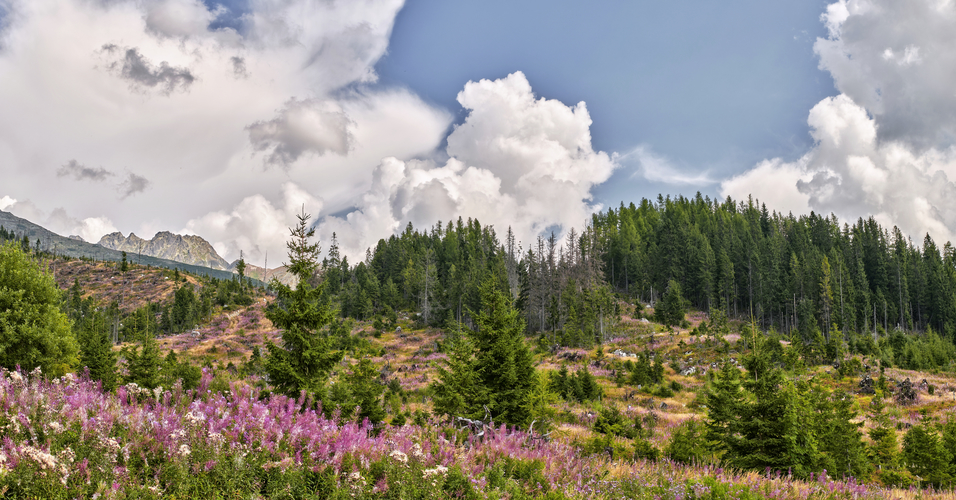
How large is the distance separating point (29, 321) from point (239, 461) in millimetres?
15215

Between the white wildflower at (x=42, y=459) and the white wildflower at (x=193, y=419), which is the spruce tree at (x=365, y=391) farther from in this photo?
the white wildflower at (x=42, y=459)

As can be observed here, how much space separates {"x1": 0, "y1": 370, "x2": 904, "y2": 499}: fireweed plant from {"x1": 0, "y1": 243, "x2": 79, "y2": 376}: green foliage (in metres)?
Answer: 10.7

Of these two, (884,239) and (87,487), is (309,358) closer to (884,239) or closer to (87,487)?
(87,487)

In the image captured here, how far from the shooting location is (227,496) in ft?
12.9

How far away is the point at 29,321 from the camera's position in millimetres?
13641

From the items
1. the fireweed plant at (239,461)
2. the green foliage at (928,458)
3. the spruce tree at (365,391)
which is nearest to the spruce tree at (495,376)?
the spruce tree at (365,391)

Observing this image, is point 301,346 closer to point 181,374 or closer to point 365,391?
point 365,391

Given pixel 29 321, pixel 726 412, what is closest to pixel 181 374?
pixel 29 321

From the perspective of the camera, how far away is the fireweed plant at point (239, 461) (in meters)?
3.66

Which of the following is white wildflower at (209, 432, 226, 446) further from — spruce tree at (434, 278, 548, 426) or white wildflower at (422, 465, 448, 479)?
spruce tree at (434, 278, 548, 426)

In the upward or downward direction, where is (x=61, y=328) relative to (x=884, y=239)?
downward

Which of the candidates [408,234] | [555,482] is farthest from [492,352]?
[408,234]

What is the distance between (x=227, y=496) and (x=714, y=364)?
42529 mm

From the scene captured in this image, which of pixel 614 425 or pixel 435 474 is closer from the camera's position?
pixel 435 474
